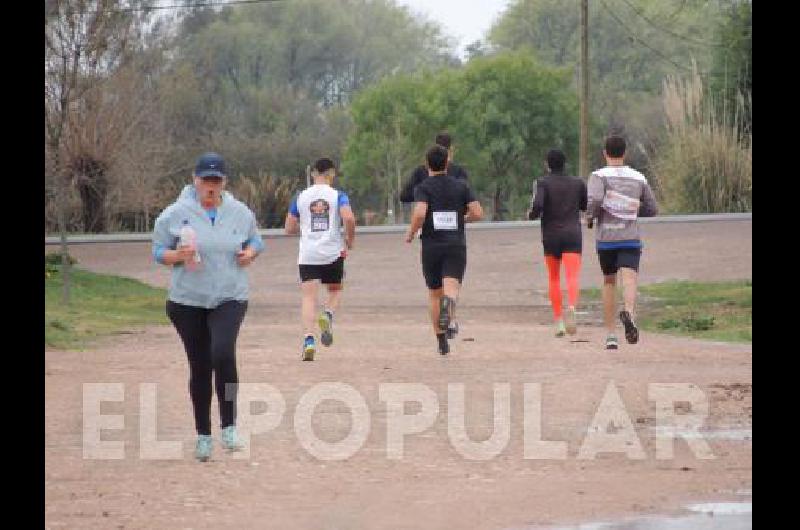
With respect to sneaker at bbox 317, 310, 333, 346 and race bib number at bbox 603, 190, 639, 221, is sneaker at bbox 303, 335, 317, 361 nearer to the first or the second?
sneaker at bbox 317, 310, 333, 346

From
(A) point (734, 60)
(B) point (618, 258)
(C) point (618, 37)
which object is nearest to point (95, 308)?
(B) point (618, 258)

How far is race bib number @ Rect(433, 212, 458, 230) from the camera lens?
16.2m

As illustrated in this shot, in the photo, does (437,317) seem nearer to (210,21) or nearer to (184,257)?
(184,257)

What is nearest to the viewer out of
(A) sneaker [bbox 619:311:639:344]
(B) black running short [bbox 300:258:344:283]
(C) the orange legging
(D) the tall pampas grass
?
(A) sneaker [bbox 619:311:639:344]

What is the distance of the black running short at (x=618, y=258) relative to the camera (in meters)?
16.2

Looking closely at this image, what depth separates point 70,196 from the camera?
4169cm

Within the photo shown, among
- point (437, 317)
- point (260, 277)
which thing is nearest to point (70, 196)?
point (260, 277)

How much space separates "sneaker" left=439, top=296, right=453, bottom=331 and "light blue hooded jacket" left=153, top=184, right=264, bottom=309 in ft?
17.7

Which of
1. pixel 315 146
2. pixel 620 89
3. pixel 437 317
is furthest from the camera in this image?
pixel 620 89

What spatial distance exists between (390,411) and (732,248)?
789 inches

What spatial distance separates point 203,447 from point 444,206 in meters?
5.85

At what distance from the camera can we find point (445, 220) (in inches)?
637

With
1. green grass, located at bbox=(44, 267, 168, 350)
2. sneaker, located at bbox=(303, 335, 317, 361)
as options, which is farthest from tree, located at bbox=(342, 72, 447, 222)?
sneaker, located at bbox=(303, 335, 317, 361)

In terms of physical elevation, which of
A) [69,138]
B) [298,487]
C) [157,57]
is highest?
[157,57]
